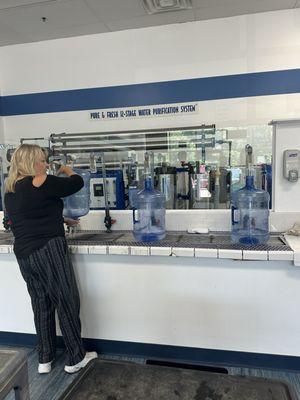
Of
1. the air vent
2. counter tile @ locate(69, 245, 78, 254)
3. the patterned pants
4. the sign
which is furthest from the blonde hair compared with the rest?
the sign

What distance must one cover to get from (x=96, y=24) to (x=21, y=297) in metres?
3.41

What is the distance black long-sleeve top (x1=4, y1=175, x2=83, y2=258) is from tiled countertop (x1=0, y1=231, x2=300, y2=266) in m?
0.27

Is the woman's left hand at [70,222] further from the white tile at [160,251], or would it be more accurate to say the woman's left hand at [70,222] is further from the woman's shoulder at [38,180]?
the white tile at [160,251]

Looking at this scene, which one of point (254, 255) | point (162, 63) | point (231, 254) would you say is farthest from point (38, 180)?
point (162, 63)

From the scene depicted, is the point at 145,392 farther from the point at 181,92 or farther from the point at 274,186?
the point at 181,92

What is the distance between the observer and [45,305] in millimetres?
2062

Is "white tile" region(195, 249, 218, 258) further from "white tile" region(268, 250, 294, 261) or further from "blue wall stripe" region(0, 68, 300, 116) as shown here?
"blue wall stripe" region(0, 68, 300, 116)

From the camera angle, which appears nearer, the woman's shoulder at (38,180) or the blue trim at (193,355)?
the woman's shoulder at (38,180)

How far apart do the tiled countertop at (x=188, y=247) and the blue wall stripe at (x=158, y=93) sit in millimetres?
2518

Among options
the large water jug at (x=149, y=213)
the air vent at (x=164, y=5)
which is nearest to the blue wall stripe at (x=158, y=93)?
the air vent at (x=164, y=5)

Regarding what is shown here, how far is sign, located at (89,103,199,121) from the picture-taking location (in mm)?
4293

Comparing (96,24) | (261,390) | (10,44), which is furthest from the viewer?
(10,44)

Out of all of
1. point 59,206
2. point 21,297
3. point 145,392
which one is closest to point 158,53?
point 59,206

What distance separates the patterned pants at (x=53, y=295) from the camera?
1933 millimetres
